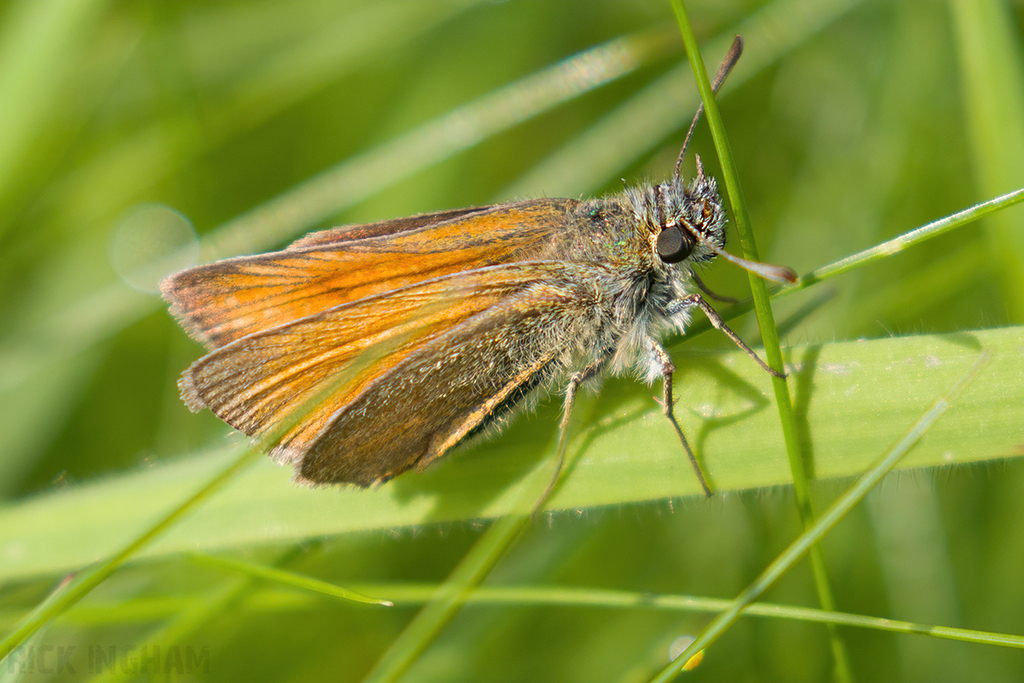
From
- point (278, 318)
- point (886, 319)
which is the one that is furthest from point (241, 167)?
point (886, 319)

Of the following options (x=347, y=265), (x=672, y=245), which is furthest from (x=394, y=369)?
(x=672, y=245)

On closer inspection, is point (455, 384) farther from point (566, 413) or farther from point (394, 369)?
point (566, 413)

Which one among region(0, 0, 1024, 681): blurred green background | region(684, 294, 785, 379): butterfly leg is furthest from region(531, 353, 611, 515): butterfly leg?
region(684, 294, 785, 379): butterfly leg

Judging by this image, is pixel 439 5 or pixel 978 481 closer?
pixel 978 481

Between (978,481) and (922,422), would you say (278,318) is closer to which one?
(922,422)

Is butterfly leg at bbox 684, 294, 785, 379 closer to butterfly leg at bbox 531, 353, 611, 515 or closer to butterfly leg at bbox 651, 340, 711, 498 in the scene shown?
→ butterfly leg at bbox 651, 340, 711, 498

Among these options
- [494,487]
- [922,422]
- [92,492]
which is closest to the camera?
[922,422]
